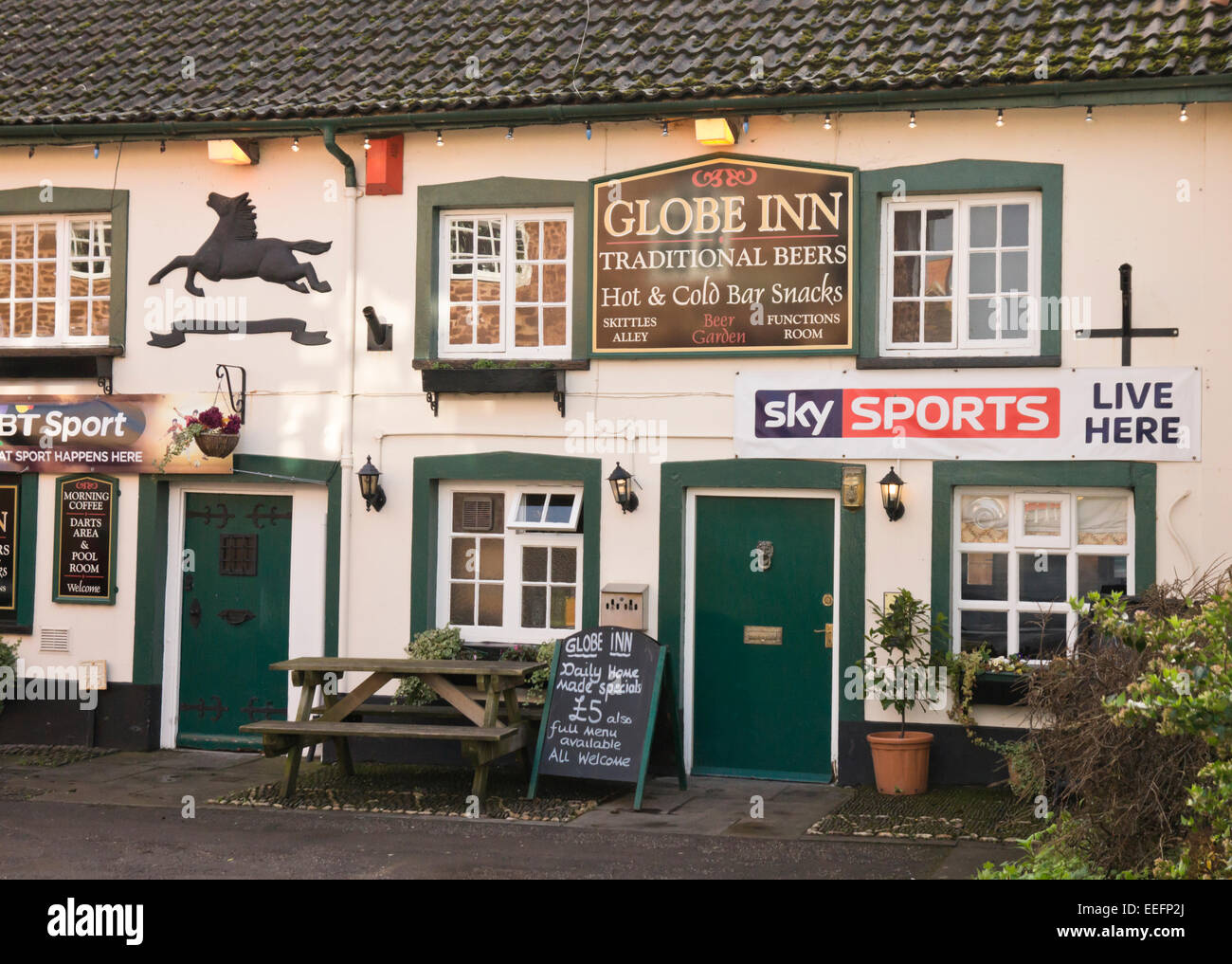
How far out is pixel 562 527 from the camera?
448 inches

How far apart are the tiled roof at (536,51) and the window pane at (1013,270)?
1.26 meters

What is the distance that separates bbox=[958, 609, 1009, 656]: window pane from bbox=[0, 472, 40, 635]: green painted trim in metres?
7.59

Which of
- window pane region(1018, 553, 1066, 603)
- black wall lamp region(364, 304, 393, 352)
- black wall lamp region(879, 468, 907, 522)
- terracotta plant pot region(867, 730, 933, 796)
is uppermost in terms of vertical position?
black wall lamp region(364, 304, 393, 352)

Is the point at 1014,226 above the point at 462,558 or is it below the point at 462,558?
above

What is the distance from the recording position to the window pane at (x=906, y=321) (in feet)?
35.3

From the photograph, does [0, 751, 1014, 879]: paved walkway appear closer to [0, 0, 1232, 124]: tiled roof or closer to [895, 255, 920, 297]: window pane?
→ [895, 255, 920, 297]: window pane

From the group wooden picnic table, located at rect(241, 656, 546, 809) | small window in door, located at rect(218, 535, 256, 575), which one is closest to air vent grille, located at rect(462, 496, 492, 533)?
wooden picnic table, located at rect(241, 656, 546, 809)

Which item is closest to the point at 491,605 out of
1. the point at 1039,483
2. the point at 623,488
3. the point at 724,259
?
the point at 623,488

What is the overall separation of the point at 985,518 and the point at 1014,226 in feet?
6.92

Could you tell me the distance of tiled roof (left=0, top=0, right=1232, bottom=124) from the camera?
33.5 feet

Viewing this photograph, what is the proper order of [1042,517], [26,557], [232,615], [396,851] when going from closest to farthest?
[396,851] < [1042,517] < [232,615] < [26,557]

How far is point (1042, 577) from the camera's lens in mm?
10484

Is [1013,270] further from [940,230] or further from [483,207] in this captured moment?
[483,207]

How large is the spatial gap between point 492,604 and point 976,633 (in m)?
3.72
